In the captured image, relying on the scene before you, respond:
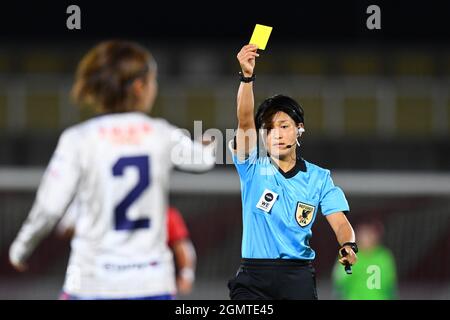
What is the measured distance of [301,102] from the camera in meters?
16.4

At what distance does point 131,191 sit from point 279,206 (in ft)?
3.20

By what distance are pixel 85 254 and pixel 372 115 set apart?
44.3 ft

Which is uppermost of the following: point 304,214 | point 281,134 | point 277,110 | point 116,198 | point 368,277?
point 277,110

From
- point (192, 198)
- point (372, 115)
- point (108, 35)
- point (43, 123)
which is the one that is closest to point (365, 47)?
point (372, 115)

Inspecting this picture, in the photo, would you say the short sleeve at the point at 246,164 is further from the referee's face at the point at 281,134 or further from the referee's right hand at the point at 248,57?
the referee's right hand at the point at 248,57

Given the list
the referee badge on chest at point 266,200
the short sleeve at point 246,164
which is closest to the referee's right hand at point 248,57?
the short sleeve at point 246,164

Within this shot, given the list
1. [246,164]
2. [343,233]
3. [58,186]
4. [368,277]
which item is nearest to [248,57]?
→ [246,164]

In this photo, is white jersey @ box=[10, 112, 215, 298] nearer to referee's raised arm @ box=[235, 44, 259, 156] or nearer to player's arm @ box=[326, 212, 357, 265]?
referee's raised arm @ box=[235, 44, 259, 156]

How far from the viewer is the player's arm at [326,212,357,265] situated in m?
4.41

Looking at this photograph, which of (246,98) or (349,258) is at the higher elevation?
(246,98)

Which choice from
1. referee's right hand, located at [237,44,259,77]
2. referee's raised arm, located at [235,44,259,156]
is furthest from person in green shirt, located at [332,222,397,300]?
referee's right hand, located at [237,44,259,77]

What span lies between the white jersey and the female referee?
0.70 m

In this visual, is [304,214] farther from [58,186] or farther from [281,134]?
[58,186]

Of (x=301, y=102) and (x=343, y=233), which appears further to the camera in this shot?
(x=301, y=102)
